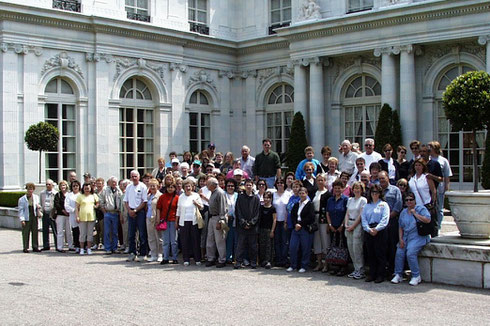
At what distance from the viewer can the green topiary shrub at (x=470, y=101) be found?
412 inches

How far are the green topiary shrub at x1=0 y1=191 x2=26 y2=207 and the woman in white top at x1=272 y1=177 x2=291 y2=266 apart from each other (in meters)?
10.1

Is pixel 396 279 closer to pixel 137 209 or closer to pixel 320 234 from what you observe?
pixel 320 234

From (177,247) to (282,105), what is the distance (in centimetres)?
1447

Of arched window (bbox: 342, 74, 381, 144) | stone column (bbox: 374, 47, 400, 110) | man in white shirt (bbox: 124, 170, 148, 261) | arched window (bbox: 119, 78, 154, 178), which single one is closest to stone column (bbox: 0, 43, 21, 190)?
A: arched window (bbox: 119, 78, 154, 178)

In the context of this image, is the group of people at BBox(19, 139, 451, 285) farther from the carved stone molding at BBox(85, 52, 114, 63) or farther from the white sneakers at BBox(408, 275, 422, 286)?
the carved stone molding at BBox(85, 52, 114, 63)

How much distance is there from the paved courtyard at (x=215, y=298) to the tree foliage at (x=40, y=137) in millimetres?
8364

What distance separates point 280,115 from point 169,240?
1469 centimetres

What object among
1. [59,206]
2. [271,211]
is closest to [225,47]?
[59,206]

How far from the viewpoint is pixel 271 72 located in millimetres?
26156

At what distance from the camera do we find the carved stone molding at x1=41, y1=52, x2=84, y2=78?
70.5 feet

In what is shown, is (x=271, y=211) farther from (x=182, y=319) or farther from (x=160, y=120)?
(x=160, y=120)

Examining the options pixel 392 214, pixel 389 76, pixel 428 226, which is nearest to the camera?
pixel 428 226

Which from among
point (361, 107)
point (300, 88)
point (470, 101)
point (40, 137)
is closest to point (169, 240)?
point (470, 101)

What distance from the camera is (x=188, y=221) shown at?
12102 mm
